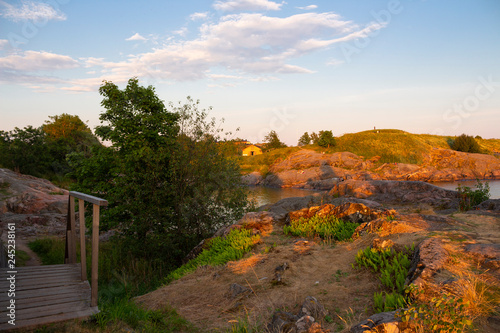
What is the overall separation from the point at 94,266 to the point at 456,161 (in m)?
64.8

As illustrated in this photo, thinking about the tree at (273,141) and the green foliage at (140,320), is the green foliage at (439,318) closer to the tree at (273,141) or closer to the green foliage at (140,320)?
the green foliage at (140,320)

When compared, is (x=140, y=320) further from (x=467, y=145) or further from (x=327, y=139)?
(x=467, y=145)

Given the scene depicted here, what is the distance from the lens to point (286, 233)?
11258 mm

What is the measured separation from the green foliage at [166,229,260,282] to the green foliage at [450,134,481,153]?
6953 cm

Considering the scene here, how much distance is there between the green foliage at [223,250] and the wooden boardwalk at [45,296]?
133 inches

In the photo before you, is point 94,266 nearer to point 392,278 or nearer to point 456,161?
point 392,278

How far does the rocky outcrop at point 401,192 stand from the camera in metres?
17.1

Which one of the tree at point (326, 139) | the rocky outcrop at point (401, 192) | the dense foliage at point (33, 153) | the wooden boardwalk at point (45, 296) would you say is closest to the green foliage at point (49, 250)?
the wooden boardwalk at point (45, 296)

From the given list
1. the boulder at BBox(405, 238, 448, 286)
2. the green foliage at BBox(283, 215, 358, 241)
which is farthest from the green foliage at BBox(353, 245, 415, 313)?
the green foliage at BBox(283, 215, 358, 241)

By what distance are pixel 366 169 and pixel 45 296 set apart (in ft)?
187

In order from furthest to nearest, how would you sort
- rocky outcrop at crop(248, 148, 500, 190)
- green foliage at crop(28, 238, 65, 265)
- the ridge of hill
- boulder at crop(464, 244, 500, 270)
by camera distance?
1. the ridge of hill
2. rocky outcrop at crop(248, 148, 500, 190)
3. green foliage at crop(28, 238, 65, 265)
4. boulder at crop(464, 244, 500, 270)

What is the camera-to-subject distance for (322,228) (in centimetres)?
1057

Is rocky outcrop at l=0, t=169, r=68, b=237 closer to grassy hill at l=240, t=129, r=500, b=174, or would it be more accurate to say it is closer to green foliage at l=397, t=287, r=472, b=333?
green foliage at l=397, t=287, r=472, b=333

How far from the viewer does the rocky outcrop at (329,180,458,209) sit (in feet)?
56.2
